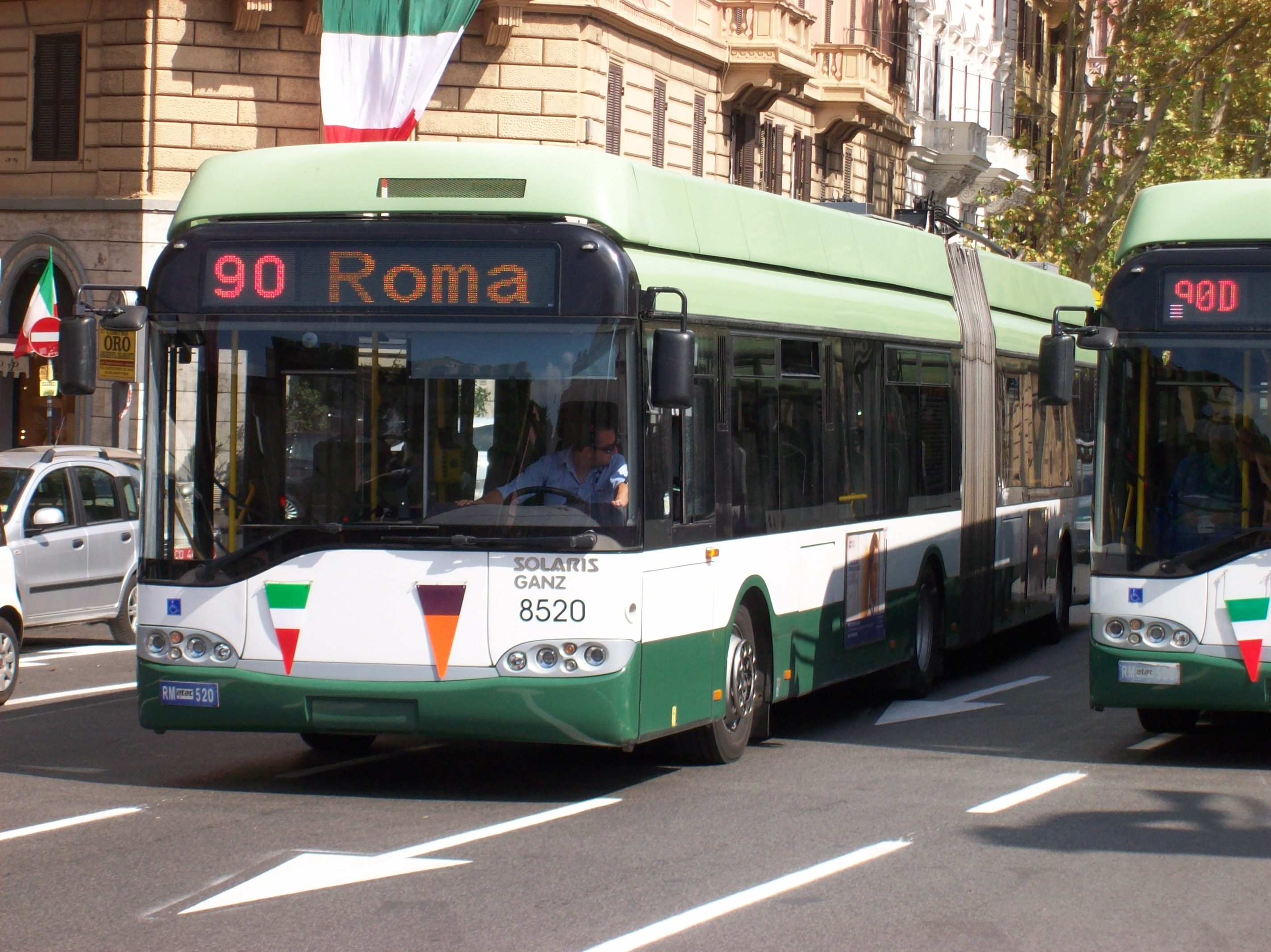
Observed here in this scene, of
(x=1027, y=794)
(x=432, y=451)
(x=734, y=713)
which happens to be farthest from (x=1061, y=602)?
(x=432, y=451)

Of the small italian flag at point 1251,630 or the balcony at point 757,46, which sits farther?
the balcony at point 757,46

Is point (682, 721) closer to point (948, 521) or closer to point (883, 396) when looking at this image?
point (883, 396)

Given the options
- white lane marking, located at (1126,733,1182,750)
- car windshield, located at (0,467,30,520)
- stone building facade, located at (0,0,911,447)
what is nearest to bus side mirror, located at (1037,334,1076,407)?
white lane marking, located at (1126,733,1182,750)

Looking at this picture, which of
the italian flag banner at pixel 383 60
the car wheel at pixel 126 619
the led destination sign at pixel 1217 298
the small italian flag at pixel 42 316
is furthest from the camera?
the italian flag banner at pixel 383 60

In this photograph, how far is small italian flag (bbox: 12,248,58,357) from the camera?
24.7 m

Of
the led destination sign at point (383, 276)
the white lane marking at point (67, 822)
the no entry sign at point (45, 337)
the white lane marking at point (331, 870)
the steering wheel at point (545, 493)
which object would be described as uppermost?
the no entry sign at point (45, 337)

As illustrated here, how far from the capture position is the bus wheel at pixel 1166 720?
38.2 ft

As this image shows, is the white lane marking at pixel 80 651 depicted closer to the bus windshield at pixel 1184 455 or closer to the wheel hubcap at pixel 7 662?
the wheel hubcap at pixel 7 662

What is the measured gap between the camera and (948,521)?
14406 millimetres

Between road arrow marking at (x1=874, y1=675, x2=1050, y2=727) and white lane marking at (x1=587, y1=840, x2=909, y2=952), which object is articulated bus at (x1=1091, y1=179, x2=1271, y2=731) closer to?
road arrow marking at (x1=874, y1=675, x2=1050, y2=727)

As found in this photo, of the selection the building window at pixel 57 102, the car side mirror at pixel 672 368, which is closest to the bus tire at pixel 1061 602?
the car side mirror at pixel 672 368

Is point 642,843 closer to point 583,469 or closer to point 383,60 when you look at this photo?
point 583,469

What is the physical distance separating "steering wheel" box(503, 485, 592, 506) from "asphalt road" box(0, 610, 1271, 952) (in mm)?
1325

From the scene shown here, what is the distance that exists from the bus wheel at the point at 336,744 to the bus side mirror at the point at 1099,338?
4.13 metres
